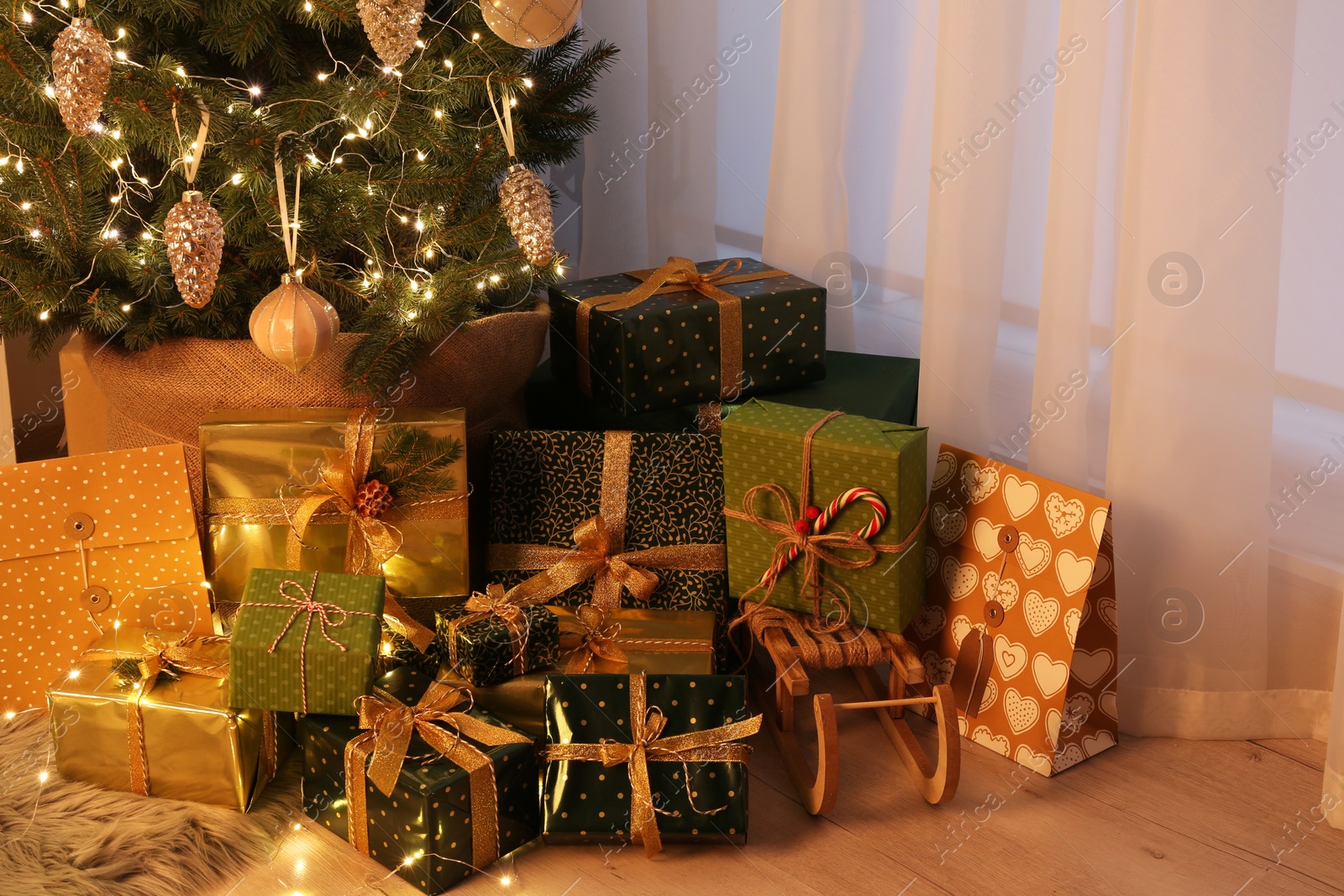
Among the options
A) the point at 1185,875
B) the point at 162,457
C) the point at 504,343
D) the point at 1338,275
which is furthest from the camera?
the point at 504,343

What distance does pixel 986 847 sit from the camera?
1256 millimetres

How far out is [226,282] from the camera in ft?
4.84

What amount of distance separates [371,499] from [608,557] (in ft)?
1.04

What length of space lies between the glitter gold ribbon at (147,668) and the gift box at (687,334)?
641mm

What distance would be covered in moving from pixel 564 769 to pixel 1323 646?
3.20 feet

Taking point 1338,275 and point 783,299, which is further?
point 783,299

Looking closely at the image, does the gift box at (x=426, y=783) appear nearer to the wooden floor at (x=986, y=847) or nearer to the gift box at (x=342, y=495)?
the wooden floor at (x=986, y=847)

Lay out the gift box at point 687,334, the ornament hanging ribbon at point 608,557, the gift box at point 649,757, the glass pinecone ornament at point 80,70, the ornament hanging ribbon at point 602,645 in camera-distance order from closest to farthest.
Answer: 1. the glass pinecone ornament at point 80,70
2. the gift box at point 649,757
3. the ornament hanging ribbon at point 602,645
4. the ornament hanging ribbon at point 608,557
5. the gift box at point 687,334

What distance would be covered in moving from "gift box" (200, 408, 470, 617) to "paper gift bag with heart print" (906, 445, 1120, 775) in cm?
65

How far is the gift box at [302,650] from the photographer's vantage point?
1.24m

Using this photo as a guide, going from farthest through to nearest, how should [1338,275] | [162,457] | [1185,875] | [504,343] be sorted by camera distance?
1. [504,343]
2. [162,457]
3. [1338,275]
4. [1185,875]

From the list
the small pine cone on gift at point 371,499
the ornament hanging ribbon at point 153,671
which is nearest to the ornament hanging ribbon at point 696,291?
the small pine cone on gift at point 371,499

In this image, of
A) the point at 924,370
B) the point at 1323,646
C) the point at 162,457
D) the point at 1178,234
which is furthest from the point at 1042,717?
the point at 162,457

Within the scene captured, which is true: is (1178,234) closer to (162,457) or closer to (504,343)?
(504,343)
